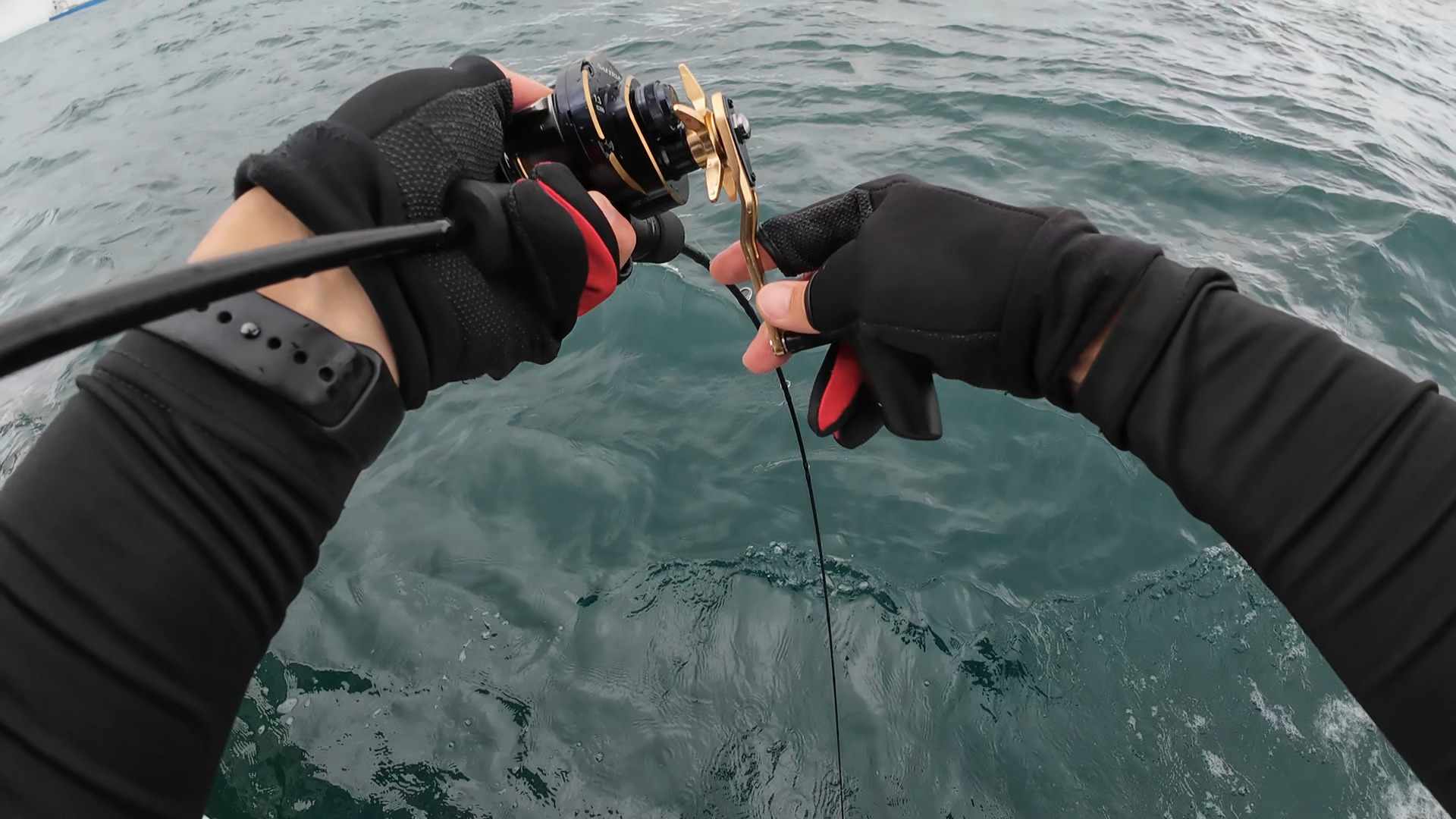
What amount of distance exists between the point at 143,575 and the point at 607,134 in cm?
116

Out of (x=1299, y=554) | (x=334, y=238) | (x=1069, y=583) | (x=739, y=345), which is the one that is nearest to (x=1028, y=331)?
(x=1299, y=554)

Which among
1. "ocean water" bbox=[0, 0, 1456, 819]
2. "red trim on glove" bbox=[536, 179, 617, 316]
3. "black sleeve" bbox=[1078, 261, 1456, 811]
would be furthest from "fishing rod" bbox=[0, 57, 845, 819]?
"ocean water" bbox=[0, 0, 1456, 819]

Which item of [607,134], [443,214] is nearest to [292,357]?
[443,214]

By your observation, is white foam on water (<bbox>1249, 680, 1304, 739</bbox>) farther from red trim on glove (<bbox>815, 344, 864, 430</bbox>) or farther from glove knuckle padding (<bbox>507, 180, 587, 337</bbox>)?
glove knuckle padding (<bbox>507, 180, 587, 337</bbox>)

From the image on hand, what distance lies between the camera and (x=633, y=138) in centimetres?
160

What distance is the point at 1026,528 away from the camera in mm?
3012

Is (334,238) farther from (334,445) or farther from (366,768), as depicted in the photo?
(366,768)

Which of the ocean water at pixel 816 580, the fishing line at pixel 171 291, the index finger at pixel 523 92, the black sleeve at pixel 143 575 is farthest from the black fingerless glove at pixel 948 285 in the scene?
the ocean water at pixel 816 580

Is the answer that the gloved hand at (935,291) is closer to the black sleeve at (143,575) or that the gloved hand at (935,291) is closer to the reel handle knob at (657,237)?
the reel handle knob at (657,237)

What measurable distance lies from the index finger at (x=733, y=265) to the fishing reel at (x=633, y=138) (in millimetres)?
117

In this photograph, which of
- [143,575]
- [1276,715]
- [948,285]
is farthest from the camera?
[1276,715]

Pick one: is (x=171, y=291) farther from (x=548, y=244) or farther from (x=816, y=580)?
(x=816, y=580)

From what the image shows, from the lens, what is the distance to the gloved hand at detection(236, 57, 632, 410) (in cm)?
113

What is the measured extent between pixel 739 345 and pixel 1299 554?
2950mm
